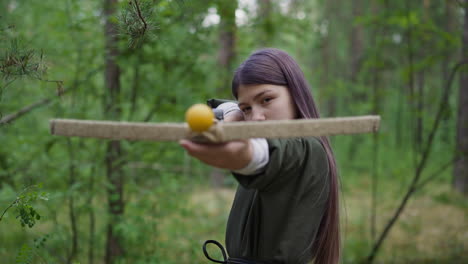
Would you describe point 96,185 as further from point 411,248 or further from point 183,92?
point 411,248

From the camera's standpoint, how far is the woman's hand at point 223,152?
3.37 feet

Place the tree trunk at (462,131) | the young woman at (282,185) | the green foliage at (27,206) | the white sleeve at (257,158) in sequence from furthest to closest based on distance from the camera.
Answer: the tree trunk at (462,131)
the green foliage at (27,206)
the young woman at (282,185)
the white sleeve at (257,158)

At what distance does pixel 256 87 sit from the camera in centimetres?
151

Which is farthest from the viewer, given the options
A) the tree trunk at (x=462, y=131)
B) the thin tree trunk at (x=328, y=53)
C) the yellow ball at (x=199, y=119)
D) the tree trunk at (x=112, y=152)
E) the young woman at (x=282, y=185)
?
the thin tree trunk at (x=328, y=53)

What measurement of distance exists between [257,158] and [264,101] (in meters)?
0.46

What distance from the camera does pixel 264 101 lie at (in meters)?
1.51

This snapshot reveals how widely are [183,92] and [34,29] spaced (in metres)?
2.08

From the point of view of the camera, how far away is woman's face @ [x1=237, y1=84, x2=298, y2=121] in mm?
1499

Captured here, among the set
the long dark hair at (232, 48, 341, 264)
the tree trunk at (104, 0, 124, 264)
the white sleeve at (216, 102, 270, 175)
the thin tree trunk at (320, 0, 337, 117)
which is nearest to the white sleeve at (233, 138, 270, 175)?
the white sleeve at (216, 102, 270, 175)

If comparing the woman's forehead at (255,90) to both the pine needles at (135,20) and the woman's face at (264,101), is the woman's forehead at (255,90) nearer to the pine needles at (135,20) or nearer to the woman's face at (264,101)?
the woman's face at (264,101)

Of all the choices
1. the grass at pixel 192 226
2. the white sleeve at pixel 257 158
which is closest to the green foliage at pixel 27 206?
the grass at pixel 192 226

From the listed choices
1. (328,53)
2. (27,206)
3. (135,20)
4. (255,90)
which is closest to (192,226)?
(27,206)

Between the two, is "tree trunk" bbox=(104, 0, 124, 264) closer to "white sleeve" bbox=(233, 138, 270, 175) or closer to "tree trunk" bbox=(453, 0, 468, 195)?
"white sleeve" bbox=(233, 138, 270, 175)

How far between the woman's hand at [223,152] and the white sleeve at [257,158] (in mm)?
23
